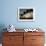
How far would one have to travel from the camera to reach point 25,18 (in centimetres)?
424

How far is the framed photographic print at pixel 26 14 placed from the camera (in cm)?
423

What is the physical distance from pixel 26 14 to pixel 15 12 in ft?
1.21

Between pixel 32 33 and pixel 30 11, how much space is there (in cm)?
85

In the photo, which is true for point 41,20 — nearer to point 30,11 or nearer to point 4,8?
point 30,11

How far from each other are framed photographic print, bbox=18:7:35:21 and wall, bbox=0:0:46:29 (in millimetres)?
103

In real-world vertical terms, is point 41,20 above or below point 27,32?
above

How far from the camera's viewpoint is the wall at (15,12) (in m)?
4.24

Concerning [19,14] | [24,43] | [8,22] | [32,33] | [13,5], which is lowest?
[24,43]

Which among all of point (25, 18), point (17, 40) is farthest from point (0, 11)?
point (17, 40)

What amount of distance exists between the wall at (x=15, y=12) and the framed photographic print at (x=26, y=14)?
0.10 meters

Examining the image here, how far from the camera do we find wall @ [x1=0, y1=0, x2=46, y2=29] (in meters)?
4.24

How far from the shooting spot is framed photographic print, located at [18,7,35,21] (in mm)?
4227

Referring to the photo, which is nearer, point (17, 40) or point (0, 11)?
point (17, 40)

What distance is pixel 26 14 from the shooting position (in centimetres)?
425
